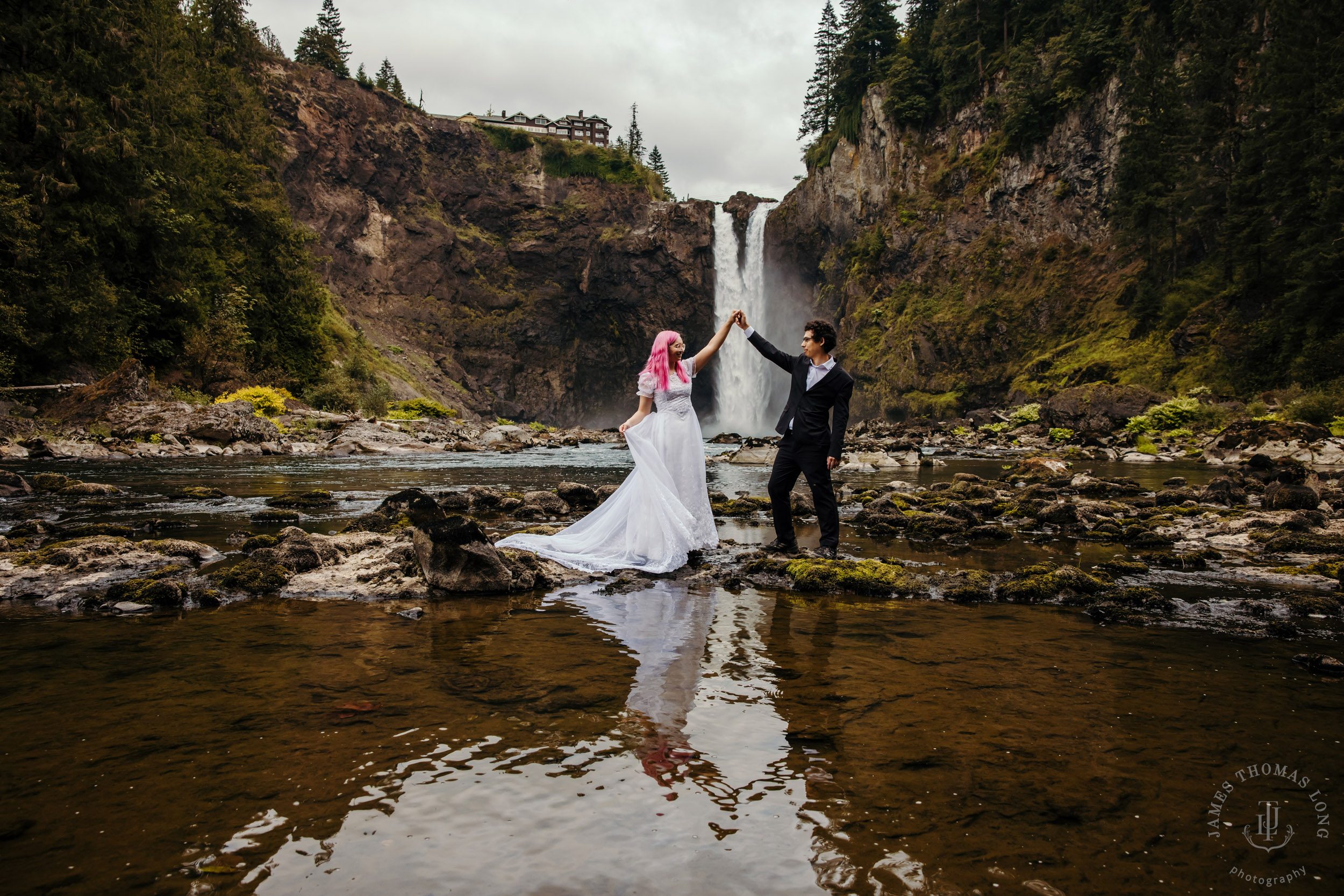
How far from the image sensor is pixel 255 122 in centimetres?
4044

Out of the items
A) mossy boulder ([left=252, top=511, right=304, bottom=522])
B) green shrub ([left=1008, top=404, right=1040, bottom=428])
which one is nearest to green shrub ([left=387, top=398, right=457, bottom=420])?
mossy boulder ([left=252, top=511, right=304, bottom=522])

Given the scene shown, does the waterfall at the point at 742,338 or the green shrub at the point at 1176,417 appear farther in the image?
the waterfall at the point at 742,338

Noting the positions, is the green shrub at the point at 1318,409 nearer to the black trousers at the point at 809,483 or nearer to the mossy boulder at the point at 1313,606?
the mossy boulder at the point at 1313,606

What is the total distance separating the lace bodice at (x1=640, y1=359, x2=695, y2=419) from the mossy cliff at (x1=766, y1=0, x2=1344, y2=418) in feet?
96.5

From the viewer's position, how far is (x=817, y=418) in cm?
775

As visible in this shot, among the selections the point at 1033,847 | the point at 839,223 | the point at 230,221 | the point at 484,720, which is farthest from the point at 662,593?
the point at 839,223

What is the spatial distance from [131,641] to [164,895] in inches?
131

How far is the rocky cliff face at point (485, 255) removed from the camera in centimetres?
6531

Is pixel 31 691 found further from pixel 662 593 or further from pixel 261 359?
pixel 261 359

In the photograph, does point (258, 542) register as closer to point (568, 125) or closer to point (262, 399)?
point (262, 399)

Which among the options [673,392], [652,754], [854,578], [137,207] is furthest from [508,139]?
[652,754]

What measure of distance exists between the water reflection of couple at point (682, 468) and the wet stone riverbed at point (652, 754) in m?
2.21

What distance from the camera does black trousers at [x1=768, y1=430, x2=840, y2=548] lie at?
764cm

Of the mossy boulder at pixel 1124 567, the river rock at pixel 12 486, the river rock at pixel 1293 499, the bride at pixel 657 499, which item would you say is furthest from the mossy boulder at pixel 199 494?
the river rock at pixel 1293 499
